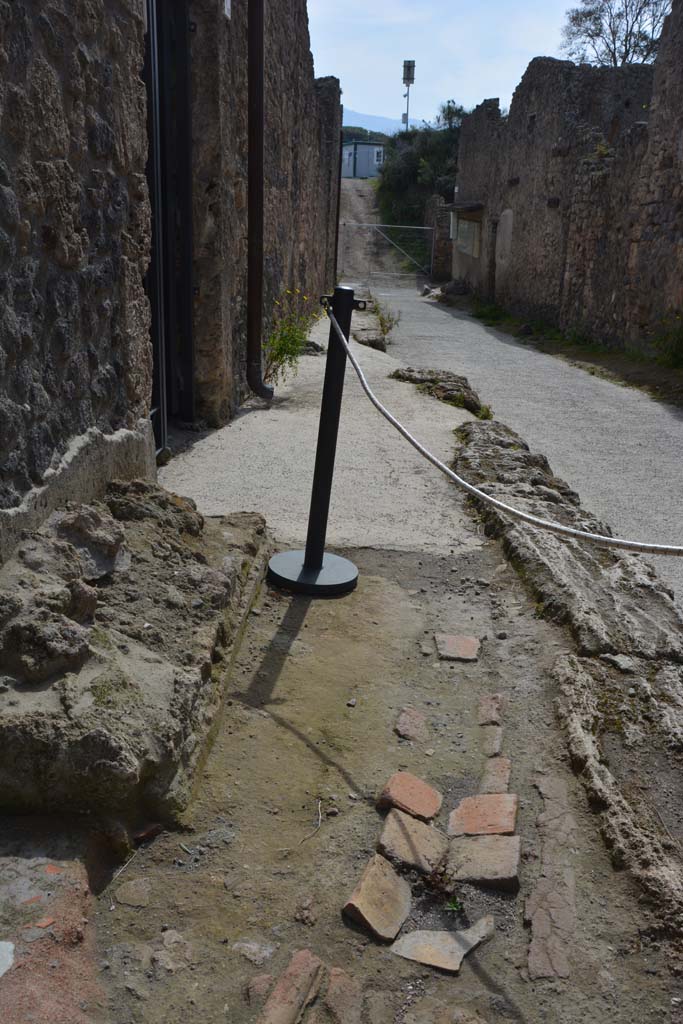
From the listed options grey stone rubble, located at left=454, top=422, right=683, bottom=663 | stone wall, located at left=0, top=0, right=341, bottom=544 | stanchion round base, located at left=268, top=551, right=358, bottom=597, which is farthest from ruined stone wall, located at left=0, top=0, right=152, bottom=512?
grey stone rubble, located at left=454, top=422, right=683, bottom=663

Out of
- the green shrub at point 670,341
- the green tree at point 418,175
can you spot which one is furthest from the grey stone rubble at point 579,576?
the green tree at point 418,175

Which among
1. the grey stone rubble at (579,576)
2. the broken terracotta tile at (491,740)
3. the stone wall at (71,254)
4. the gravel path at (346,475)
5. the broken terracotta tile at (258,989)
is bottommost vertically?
the broken terracotta tile at (491,740)

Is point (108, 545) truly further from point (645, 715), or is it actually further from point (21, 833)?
point (645, 715)

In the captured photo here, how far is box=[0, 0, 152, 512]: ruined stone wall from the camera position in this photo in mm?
2234

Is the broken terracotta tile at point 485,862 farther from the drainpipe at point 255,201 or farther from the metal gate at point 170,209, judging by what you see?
the drainpipe at point 255,201

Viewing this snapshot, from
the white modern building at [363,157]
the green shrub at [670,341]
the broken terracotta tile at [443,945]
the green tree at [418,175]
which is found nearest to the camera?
the broken terracotta tile at [443,945]

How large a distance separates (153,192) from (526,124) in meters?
15.3

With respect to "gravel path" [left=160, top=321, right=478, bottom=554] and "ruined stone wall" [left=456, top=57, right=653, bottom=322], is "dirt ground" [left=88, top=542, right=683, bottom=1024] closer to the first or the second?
"gravel path" [left=160, top=321, right=478, bottom=554]

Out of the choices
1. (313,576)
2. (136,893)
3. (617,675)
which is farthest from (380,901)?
(313,576)

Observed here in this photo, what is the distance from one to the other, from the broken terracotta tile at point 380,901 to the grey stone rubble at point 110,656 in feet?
1.45

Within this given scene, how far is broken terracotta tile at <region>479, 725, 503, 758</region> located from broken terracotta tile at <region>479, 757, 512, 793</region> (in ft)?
0.09

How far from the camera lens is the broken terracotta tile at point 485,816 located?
6.81 ft

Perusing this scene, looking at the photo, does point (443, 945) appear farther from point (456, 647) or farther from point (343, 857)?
point (456, 647)

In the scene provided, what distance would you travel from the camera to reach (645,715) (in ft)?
8.25
